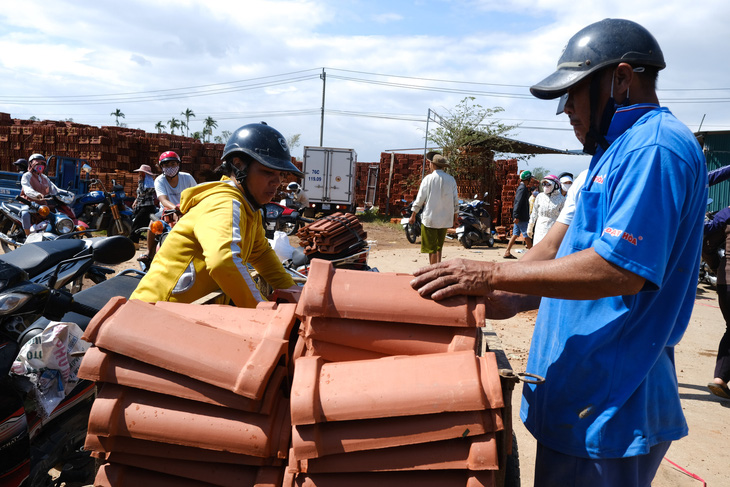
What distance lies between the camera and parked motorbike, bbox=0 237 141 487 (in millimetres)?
2264

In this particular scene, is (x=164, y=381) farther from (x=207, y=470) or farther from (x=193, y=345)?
(x=207, y=470)

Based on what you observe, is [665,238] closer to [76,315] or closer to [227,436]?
[227,436]

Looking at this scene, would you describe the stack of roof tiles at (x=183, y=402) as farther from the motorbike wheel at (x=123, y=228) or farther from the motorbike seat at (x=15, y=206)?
the motorbike wheel at (x=123, y=228)

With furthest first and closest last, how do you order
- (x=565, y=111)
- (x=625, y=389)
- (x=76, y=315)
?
(x=76, y=315)
(x=565, y=111)
(x=625, y=389)

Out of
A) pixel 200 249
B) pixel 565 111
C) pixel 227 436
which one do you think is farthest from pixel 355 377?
pixel 200 249

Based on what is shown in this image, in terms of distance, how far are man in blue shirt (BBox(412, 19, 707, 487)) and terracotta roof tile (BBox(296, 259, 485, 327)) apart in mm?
45

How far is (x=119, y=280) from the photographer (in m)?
3.88

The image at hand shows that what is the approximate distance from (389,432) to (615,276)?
76 centimetres

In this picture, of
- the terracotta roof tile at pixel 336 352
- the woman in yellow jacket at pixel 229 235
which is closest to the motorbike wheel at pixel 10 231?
the woman in yellow jacket at pixel 229 235

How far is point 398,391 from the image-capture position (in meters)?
1.35

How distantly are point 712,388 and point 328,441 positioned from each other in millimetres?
5117

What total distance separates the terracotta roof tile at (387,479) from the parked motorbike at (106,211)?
11.4 meters

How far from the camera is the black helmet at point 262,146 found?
107 inches

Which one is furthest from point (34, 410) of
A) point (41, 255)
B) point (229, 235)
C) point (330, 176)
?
point (330, 176)
